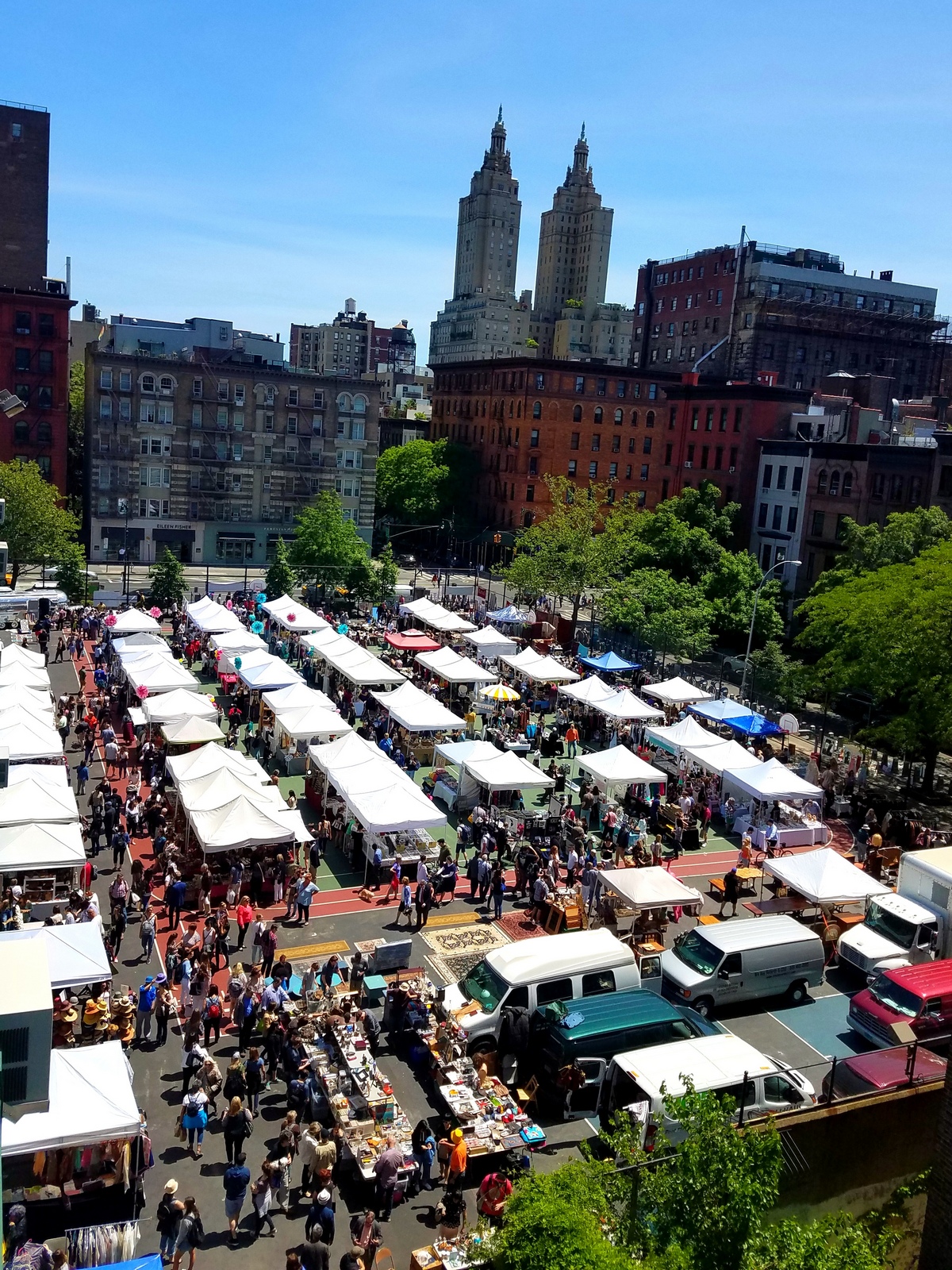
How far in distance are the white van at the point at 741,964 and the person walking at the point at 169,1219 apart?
1016 centimetres

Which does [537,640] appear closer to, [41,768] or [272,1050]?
[41,768]

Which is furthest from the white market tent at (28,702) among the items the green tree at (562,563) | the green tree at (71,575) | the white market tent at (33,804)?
the green tree at (562,563)

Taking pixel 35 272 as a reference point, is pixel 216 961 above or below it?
below

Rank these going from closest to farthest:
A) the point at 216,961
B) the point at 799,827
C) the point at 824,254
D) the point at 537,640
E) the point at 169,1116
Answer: the point at 169,1116 < the point at 216,961 < the point at 799,827 < the point at 537,640 < the point at 824,254

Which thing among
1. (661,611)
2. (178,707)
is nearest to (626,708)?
(661,611)

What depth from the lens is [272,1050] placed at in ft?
54.4

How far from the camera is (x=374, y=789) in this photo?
983 inches

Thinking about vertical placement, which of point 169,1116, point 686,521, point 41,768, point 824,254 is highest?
point 824,254

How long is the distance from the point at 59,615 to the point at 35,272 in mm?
45029

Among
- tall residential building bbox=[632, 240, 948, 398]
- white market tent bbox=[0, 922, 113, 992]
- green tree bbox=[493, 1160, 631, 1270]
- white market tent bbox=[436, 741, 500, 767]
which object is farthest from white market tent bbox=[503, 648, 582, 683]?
tall residential building bbox=[632, 240, 948, 398]

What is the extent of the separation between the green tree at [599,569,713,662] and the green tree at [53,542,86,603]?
25.4m

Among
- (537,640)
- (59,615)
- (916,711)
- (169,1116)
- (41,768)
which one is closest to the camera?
(169,1116)

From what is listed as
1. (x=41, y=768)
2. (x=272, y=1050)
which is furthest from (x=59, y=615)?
(x=272, y=1050)

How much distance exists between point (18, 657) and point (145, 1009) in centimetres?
1861
